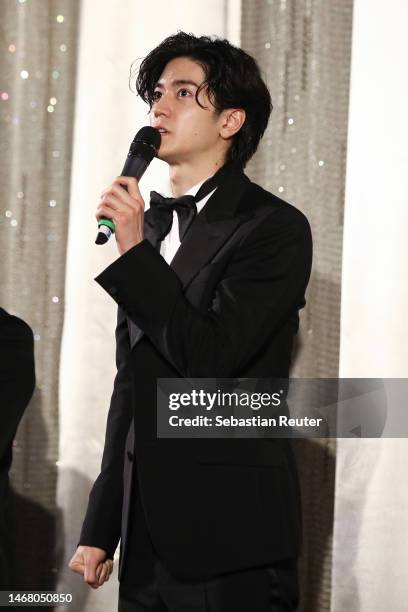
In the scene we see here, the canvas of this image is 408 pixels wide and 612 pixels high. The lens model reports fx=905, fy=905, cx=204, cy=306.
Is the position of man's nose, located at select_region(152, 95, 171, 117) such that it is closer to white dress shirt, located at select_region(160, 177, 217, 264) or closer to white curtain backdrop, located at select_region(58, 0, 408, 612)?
white dress shirt, located at select_region(160, 177, 217, 264)

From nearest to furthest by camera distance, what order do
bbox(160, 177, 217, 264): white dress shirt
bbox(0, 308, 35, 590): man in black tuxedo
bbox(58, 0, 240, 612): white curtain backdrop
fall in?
bbox(160, 177, 217, 264): white dress shirt, bbox(0, 308, 35, 590): man in black tuxedo, bbox(58, 0, 240, 612): white curtain backdrop

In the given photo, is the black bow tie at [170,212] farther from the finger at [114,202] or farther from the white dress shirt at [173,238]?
the finger at [114,202]

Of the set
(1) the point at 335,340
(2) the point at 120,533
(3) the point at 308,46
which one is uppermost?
(3) the point at 308,46

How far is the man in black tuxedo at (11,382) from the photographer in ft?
5.32

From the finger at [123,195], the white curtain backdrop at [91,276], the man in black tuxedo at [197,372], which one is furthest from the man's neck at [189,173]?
the white curtain backdrop at [91,276]

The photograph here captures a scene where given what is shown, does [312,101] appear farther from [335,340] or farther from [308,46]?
[335,340]

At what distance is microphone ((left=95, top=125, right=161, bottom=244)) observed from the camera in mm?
1199

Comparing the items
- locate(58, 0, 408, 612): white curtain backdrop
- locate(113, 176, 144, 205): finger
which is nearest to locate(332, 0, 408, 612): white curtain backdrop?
locate(58, 0, 408, 612): white curtain backdrop

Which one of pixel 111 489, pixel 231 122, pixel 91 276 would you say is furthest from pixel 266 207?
pixel 91 276

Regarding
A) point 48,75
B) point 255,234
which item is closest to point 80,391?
point 48,75

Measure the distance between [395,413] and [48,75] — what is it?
104 centimetres

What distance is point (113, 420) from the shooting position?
1.43 metres

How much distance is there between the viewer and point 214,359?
3.97 feet

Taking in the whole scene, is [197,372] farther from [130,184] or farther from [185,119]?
[185,119]
